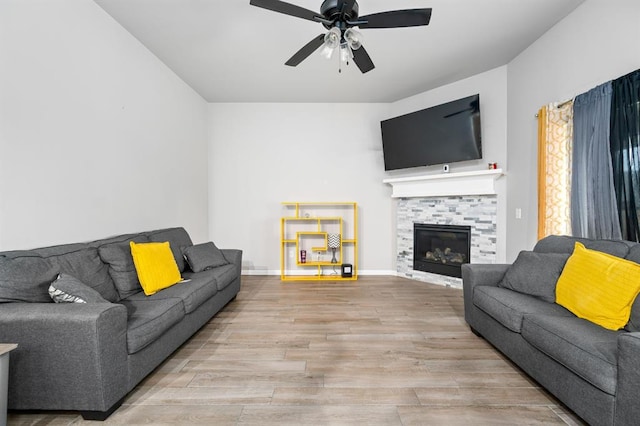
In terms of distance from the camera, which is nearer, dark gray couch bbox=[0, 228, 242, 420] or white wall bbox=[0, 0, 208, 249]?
dark gray couch bbox=[0, 228, 242, 420]

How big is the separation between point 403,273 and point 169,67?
4.45 m

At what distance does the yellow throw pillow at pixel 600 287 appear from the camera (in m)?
1.67

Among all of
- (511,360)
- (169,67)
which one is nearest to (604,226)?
(511,360)

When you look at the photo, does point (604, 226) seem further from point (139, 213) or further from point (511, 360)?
point (139, 213)

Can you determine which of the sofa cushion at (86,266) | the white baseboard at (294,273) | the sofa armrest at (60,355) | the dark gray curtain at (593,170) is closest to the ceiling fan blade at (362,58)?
the dark gray curtain at (593,170)

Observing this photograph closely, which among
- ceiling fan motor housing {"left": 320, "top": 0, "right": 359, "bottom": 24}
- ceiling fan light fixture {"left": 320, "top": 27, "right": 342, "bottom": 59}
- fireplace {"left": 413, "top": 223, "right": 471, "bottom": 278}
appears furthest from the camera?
fireplace {"left": 413, "top": 223, "right": 471, "bottom": 278}

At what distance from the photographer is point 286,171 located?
4988 millimetres

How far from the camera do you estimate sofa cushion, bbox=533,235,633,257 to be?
1.99 m

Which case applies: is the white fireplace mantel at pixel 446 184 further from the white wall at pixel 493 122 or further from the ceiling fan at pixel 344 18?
the ceiling fan at pixel 344 18

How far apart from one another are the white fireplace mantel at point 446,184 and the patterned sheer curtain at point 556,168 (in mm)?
766

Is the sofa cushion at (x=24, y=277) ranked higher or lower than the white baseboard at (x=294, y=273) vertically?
higher

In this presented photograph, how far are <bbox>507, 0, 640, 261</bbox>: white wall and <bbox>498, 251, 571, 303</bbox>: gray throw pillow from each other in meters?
1.01

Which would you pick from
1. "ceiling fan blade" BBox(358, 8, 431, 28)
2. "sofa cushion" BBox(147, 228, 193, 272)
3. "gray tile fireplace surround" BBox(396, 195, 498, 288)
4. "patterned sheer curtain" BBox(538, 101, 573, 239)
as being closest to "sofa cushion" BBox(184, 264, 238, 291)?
"sofa cushion" BBox(147, 228, 193, 272)

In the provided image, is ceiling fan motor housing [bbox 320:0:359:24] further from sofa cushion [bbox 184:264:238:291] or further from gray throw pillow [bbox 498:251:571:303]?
sofa cushion [bbox 184:264:238:291]
